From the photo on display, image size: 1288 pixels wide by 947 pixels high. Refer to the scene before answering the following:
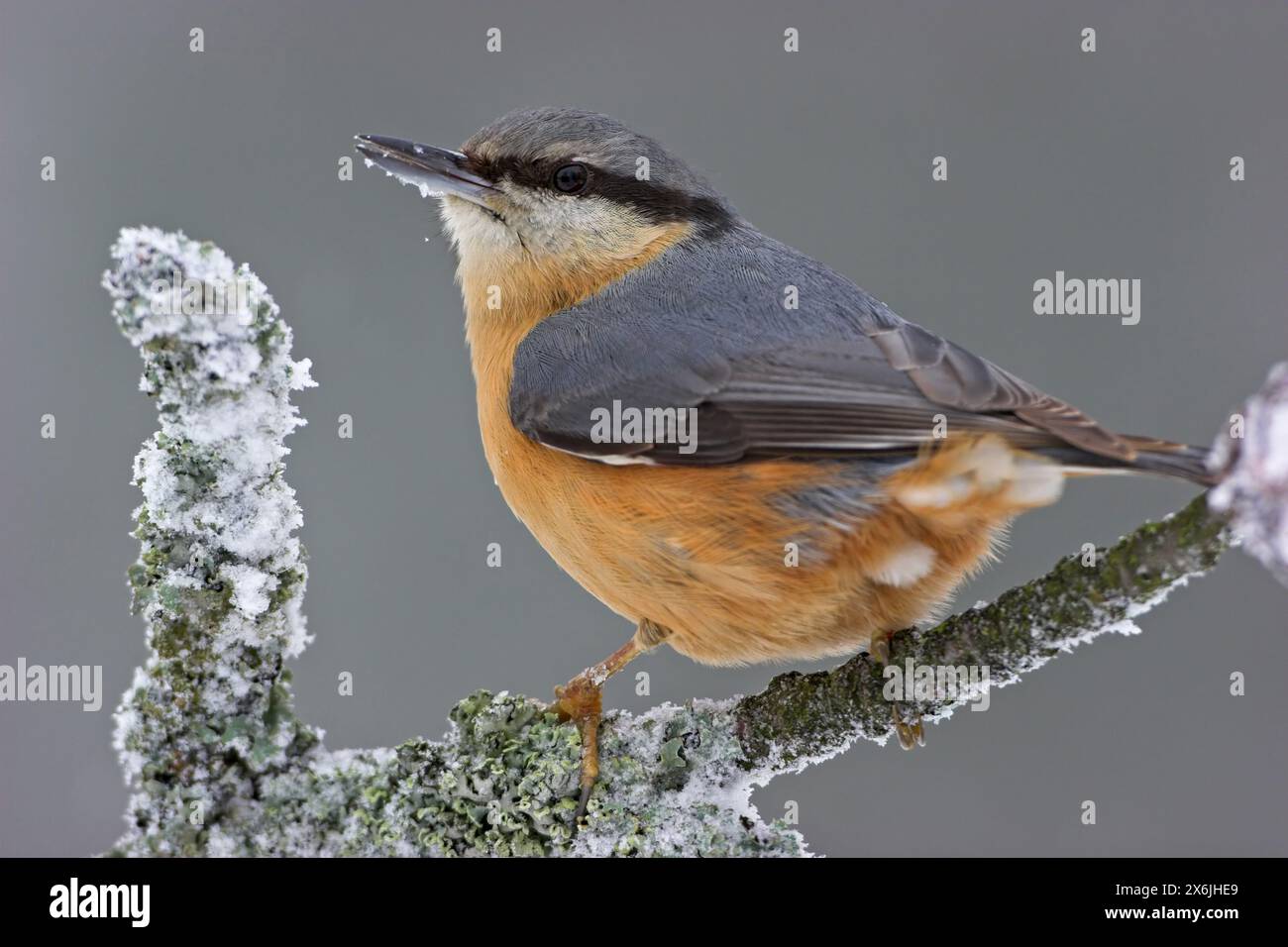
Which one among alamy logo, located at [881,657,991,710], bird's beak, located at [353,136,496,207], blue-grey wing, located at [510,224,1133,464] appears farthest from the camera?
bird's beak, located at [353,136,496,207]

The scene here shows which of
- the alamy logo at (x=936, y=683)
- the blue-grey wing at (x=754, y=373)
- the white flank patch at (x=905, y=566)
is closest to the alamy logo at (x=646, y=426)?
the blue-grey wing at (x=754, y=373)

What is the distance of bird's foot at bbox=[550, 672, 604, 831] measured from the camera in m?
2.81

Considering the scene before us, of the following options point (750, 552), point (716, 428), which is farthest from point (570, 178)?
point (750, 552)

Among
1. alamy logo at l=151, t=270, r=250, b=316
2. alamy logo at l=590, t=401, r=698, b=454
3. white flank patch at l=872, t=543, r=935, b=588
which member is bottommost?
white flank patch at l=872, t=543, r=935, b=588

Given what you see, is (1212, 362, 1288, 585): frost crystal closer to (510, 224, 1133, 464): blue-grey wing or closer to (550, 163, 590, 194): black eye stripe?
(510, 224, 1133, 464): blue-grey wing

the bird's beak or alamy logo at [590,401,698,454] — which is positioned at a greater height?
the bird's beak

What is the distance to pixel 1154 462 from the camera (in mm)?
2342

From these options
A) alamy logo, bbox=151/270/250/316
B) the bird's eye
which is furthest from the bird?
alamy logo, bbox=151/270/250/316

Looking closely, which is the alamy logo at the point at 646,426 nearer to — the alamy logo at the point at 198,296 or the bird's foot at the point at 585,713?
the bird's foot at the point at 585,713

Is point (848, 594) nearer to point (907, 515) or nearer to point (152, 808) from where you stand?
point (907, 515)
